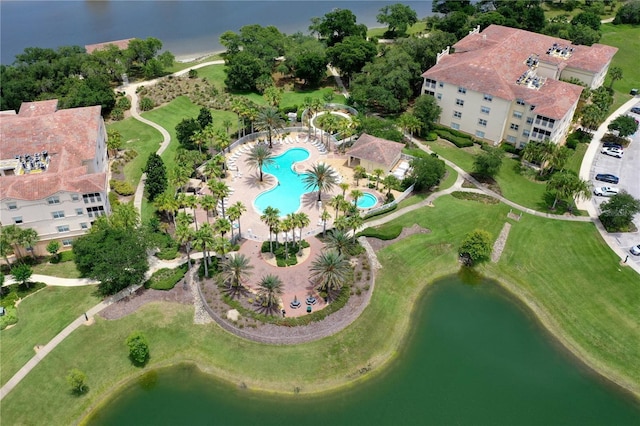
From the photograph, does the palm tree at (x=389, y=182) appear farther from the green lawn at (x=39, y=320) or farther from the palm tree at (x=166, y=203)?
the green lawn at (x=39, y=320)

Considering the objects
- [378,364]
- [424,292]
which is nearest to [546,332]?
[424,292]

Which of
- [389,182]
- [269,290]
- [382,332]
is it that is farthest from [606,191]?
[269,290]

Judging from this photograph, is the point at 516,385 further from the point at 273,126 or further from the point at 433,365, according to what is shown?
the point at 273,126

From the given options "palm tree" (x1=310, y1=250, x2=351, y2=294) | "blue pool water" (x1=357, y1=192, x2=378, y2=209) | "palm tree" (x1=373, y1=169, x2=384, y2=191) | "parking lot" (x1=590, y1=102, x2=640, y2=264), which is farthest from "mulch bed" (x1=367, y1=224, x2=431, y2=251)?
"parking lot" (x1=590, y1=102, x2=640, y2=264)

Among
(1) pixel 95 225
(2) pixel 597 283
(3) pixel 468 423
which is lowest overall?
(3) pixel 468 423

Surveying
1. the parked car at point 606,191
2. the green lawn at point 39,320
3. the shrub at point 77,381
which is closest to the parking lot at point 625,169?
the parked car at point 606,191

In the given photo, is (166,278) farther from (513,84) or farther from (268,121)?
(513,84)
